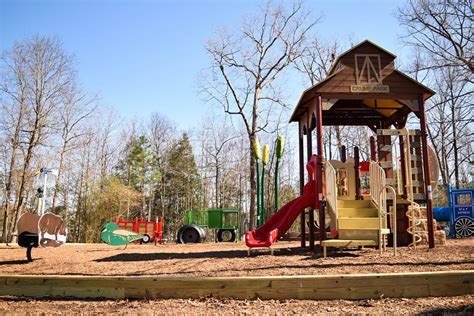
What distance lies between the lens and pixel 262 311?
4383mm

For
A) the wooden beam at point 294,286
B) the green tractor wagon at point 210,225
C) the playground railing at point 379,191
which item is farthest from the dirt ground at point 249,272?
the green tractor wagon at point 210,225

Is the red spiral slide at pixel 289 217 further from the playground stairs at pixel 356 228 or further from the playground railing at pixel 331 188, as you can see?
the playground stairs at pixel 356 228

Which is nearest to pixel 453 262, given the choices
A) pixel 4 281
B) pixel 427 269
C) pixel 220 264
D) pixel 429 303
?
pixel 427 269

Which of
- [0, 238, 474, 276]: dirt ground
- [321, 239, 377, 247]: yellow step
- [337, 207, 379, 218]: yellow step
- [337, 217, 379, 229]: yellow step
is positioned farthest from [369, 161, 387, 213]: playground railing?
[0, 238, 474, 276]: dirt ground

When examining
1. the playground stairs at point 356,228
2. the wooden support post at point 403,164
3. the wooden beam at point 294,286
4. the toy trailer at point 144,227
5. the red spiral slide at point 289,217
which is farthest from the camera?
the toy trailer at point 144,227

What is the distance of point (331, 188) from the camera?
8883 millimetres

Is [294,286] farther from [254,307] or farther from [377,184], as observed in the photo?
[377,184]

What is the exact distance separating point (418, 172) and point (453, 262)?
3.67 meters

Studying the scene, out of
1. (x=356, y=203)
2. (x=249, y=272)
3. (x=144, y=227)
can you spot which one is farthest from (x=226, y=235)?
(x=249, y=272)

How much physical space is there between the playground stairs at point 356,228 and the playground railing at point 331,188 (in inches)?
11.1

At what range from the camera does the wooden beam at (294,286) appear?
15.4 ft

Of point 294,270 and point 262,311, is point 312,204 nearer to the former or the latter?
point 294,270

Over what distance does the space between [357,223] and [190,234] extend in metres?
13.9

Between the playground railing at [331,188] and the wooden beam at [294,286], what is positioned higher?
the playground railing at [331,188]
